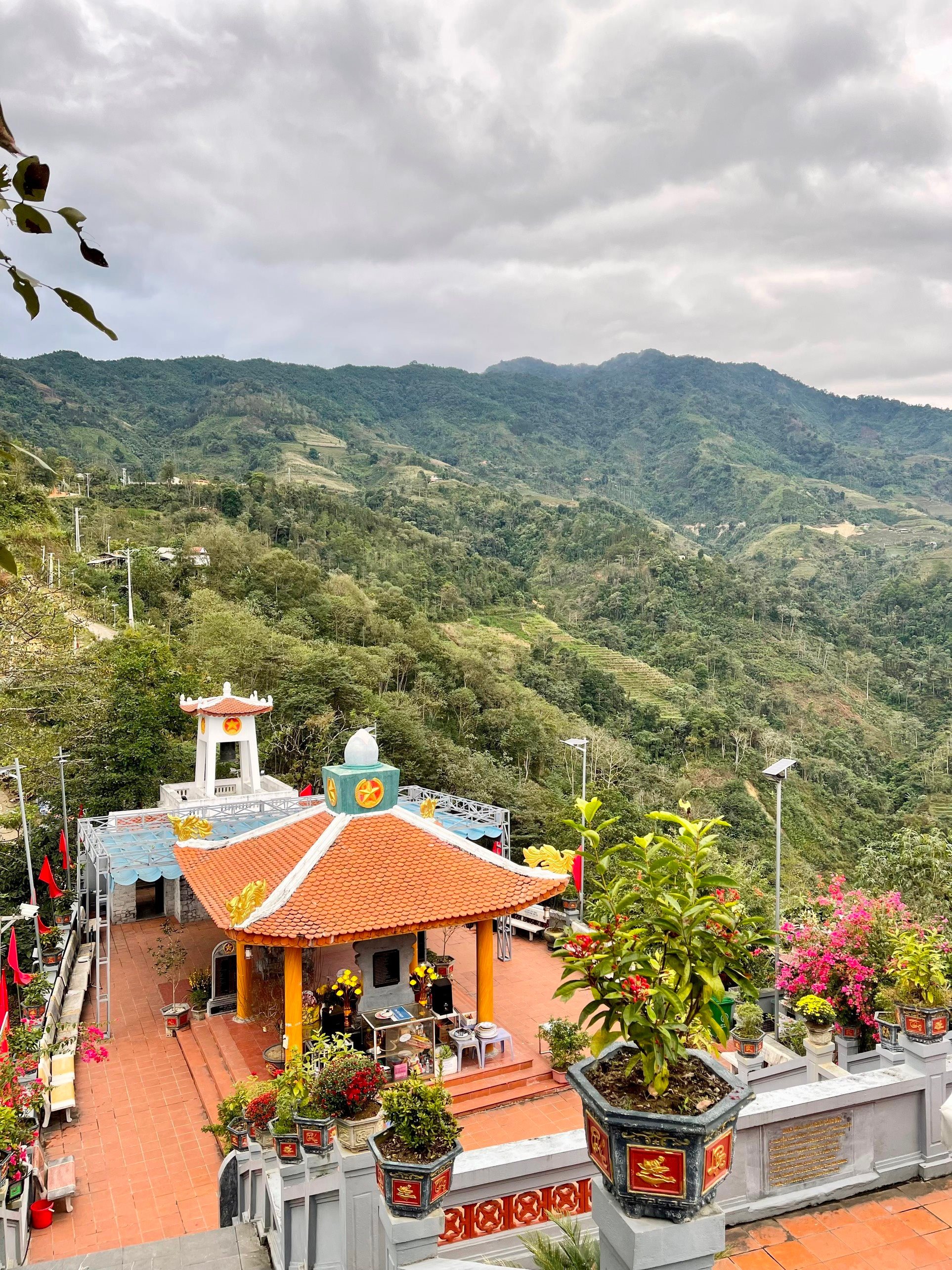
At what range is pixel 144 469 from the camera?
86188 millimetres

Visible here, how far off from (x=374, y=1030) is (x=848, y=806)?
42667 mm

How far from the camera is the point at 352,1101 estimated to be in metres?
4.95

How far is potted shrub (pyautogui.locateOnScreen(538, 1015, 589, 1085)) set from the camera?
1100 centimetres

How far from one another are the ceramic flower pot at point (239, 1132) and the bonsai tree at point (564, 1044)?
4.43 m

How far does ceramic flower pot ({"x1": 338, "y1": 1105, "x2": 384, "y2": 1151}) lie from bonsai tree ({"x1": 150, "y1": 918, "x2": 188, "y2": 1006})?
31.1ft

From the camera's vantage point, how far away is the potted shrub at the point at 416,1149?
4.12 metres

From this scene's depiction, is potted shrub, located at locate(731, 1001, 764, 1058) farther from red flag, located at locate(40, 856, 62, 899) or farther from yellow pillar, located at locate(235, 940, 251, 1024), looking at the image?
red flag, located at locate(40, 856, 62, 899)

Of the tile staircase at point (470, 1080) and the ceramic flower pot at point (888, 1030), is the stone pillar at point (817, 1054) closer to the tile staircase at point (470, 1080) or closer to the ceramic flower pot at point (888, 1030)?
the ceramic flower pot at point (888, 1030)

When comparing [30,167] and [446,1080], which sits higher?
[30,167]

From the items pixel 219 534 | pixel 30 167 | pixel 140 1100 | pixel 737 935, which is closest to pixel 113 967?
pixel 140 1100

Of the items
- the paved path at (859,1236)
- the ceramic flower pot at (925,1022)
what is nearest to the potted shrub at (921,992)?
the ceramic flower pot at (925,1022)

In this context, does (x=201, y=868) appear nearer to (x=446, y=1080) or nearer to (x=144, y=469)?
(x=446, y=1080)

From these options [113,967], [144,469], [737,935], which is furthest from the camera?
→ [144,469]

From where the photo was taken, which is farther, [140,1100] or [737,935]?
[140,1100]
